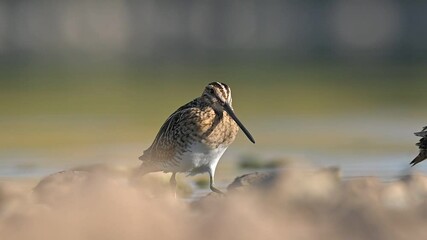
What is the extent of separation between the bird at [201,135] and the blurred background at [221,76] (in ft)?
7.51

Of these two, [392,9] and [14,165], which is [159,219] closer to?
[14,165]

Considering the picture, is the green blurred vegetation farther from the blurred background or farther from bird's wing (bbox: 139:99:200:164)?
bird's wing (bbox: 139:99:200:164)

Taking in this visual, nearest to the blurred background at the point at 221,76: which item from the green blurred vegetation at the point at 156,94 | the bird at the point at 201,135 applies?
the green blurred vegetation at the point at 156,94

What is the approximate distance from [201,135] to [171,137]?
0.28 metres

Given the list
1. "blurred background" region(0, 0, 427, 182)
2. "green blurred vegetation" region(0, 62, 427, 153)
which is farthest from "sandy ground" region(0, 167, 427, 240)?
"green blurred vegetation" region(0, 62, 427, 153)

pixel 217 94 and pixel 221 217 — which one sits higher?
pixel 221 217

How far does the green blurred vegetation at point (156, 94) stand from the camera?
19297 mm

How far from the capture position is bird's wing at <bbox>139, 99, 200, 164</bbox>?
10.6 metres

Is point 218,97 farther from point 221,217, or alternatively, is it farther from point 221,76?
point 221,76

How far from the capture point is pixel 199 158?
34.5 ft

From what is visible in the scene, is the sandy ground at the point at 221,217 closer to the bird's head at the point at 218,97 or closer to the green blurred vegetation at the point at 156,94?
the bird's head at the point at 218,97

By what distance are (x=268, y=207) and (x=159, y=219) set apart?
873 mm

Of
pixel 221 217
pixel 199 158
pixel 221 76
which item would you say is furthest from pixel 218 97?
pixel 221 76

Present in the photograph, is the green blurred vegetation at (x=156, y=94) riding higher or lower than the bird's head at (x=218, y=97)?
lower
